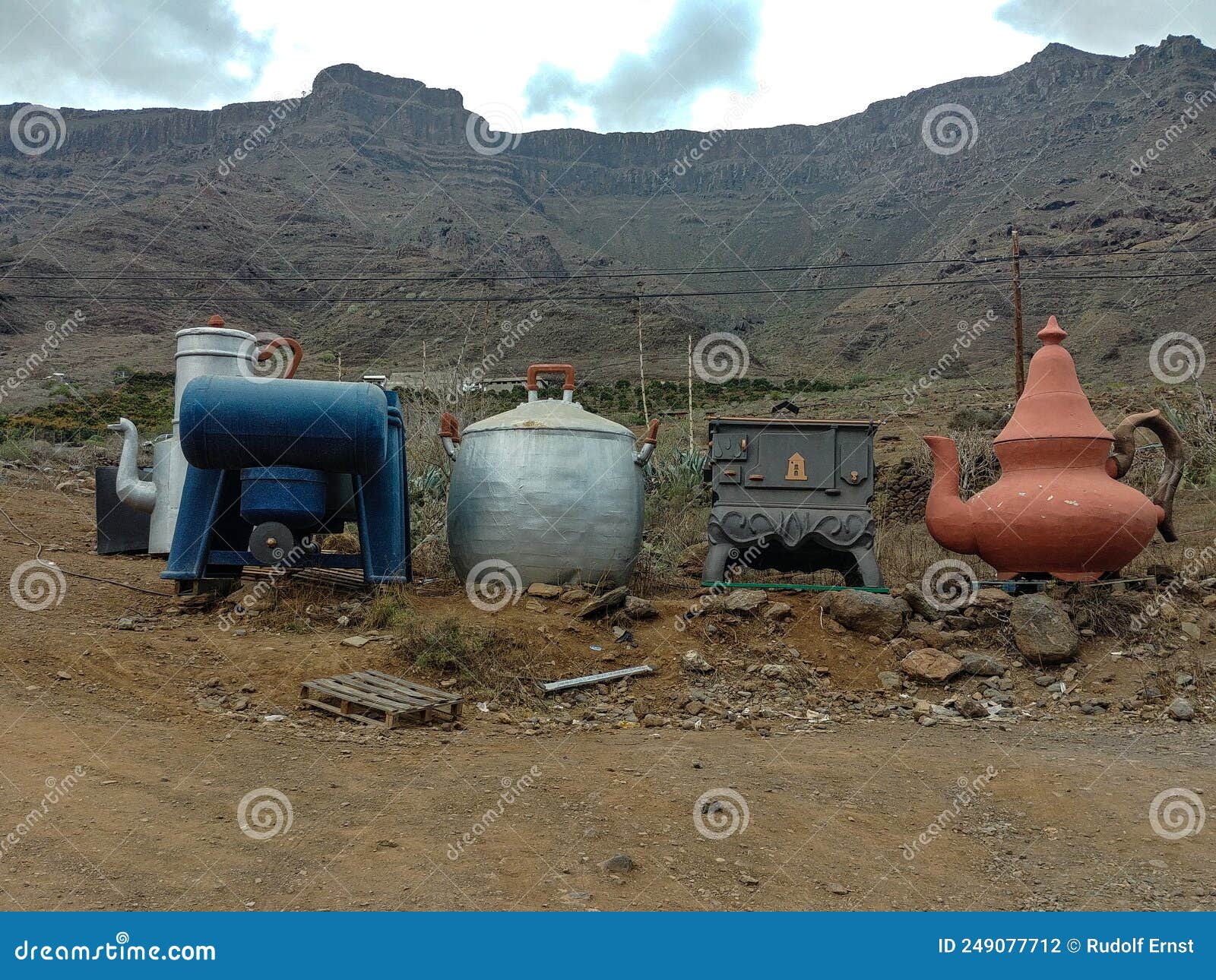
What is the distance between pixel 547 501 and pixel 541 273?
5971cm

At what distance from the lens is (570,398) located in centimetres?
862

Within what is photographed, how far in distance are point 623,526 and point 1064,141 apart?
73424 mm

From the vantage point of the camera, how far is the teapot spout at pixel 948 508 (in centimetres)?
812

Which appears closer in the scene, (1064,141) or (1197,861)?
(1197,861)

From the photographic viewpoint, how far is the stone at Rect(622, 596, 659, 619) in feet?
24.2

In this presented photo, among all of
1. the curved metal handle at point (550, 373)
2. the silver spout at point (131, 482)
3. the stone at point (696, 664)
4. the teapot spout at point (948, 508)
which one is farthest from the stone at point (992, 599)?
the silver spout at point (131, 482)

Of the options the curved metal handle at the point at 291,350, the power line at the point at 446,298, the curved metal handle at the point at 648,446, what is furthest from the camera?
the power line at the point at 446,298

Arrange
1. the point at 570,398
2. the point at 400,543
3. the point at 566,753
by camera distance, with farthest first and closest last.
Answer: the point at 570,398
the point at 400,543
the point at 566,753

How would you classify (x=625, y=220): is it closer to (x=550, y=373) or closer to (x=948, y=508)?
(x=550, y=373)

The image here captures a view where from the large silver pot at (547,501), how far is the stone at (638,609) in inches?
25.5

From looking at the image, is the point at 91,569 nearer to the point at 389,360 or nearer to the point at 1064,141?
the point at 389,360

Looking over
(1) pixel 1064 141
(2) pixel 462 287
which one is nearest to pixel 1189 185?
(1) pixel 1064 141

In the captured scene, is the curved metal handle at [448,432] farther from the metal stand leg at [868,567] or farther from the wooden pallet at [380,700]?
the metal stand leg at [868,567]

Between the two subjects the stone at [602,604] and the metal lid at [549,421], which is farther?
the metal lid at [549,421]
